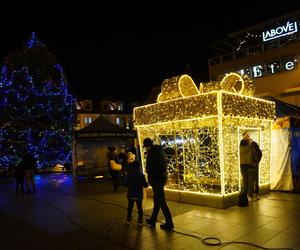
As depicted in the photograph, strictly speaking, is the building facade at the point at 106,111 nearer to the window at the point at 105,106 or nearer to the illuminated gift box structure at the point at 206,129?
the window at the point at 105,106

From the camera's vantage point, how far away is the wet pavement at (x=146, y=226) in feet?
18.6

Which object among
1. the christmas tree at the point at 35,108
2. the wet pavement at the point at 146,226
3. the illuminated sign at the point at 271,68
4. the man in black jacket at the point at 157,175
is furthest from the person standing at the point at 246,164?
the christmas tree at the point at 35,108

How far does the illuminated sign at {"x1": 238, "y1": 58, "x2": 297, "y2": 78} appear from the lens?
22.0m

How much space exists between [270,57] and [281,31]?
6.39ft

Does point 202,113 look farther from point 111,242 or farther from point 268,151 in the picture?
point 111,242

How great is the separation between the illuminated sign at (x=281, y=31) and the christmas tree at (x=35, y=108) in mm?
15810

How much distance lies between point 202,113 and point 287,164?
12.1ft

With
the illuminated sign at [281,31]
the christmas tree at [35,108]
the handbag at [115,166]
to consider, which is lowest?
the handbag at [115,166]

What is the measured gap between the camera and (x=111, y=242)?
5887mm

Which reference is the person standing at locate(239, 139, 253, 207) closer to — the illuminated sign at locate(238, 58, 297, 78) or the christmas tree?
the illuminated sign at locate(238, 58, 297, 78)

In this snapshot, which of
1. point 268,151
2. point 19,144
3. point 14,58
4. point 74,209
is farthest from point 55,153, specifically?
point 268,151

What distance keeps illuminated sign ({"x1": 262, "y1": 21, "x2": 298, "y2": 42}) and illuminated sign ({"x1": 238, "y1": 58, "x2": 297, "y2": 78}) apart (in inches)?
77.6

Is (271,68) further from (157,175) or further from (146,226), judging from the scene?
(146,226)

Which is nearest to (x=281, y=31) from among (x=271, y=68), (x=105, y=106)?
(x=271, y=68)
